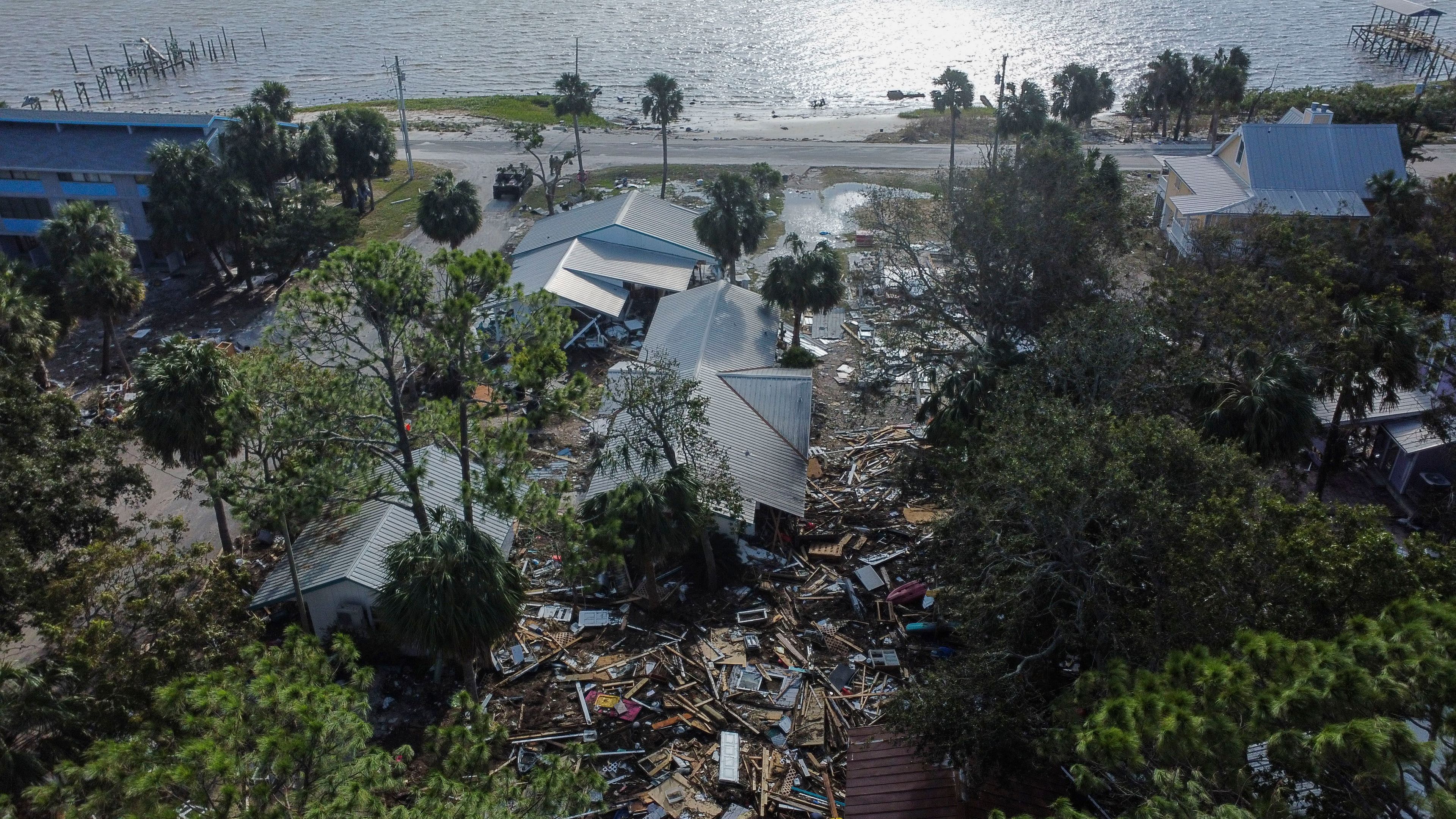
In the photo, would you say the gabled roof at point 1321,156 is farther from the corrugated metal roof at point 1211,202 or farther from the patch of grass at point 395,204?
the patch of grass at point 395,204

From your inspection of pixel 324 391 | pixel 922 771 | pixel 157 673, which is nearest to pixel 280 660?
pixel 157 673

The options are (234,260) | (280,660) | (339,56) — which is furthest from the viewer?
(339,56)

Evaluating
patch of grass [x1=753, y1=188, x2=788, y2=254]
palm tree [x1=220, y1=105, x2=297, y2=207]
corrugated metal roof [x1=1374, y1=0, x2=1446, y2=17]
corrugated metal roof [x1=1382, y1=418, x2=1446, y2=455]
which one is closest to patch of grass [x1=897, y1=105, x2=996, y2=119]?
patch of grass [x1=753, y1=188, x2=788, y2=254]

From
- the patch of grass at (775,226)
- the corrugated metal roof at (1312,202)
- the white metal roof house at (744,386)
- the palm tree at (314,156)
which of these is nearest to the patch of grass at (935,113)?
the patch of grass at (775,226)

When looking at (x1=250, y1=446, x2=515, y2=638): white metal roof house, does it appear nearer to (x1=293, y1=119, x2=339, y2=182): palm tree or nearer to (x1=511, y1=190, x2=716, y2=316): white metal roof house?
(x1=511, y1=190, x2=716, y2=316): white metal roof house

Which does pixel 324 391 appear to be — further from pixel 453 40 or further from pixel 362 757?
pixel 453 40
